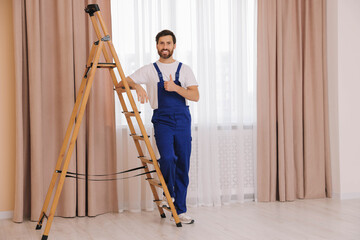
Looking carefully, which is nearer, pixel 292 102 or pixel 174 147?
pixel 174 147

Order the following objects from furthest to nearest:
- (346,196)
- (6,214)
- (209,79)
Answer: (346,196), (209,79), (6,214)

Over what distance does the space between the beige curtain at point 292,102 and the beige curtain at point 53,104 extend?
1.63m

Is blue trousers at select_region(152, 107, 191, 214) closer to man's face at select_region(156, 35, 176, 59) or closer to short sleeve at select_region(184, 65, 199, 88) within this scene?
short sleeve at select_region(184, 65, 199, 88)

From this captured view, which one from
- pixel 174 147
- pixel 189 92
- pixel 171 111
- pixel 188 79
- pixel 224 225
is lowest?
pixel 224 225

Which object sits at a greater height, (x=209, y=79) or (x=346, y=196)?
(x=209, y=79)

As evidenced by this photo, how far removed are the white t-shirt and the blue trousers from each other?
14 cm

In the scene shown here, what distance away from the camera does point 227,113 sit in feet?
14.8

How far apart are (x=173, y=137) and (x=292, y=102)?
5.39 feet

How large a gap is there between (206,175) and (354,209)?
1424 millimetres

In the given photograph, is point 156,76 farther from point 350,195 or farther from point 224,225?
point 350,195

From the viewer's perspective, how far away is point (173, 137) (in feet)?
12.0

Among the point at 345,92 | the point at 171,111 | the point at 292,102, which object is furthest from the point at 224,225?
the point at 345,92

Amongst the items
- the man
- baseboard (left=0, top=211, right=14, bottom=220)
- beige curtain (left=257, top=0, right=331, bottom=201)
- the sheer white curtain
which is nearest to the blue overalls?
the man

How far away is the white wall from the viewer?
4.67m
